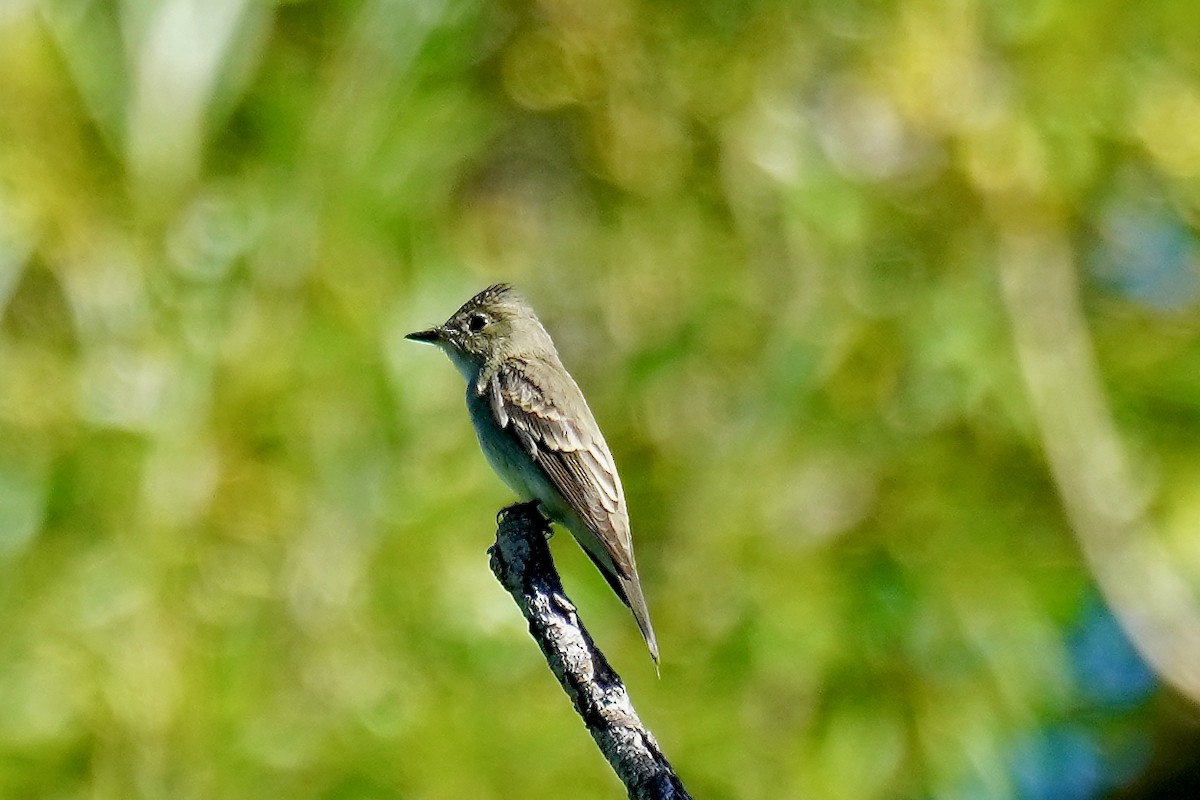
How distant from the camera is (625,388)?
4.12 metres

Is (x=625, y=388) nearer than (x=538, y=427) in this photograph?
No

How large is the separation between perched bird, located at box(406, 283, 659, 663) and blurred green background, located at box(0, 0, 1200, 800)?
0.11 meters

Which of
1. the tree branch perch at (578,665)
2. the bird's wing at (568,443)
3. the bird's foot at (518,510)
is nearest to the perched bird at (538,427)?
the bird's wing at (568,443)

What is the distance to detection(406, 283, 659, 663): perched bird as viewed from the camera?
347 centimetres

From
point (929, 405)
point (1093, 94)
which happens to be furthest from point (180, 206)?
point (1093, 94)

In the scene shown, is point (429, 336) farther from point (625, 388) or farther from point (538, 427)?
point (625, 388)

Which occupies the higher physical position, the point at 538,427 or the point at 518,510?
the point at 538,427

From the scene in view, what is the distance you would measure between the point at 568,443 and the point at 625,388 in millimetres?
497

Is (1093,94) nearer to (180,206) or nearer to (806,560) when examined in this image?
(806,560)

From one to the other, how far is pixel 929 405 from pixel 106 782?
212cm

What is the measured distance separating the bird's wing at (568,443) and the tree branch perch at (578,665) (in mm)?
486

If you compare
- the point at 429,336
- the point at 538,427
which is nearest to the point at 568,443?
the point at 538,427

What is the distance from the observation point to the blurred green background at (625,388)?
349 cm

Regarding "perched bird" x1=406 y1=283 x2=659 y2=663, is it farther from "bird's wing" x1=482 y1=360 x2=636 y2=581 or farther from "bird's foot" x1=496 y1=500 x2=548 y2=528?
"bird's foot" x1=496 y1=500 x2=548 y2=528
